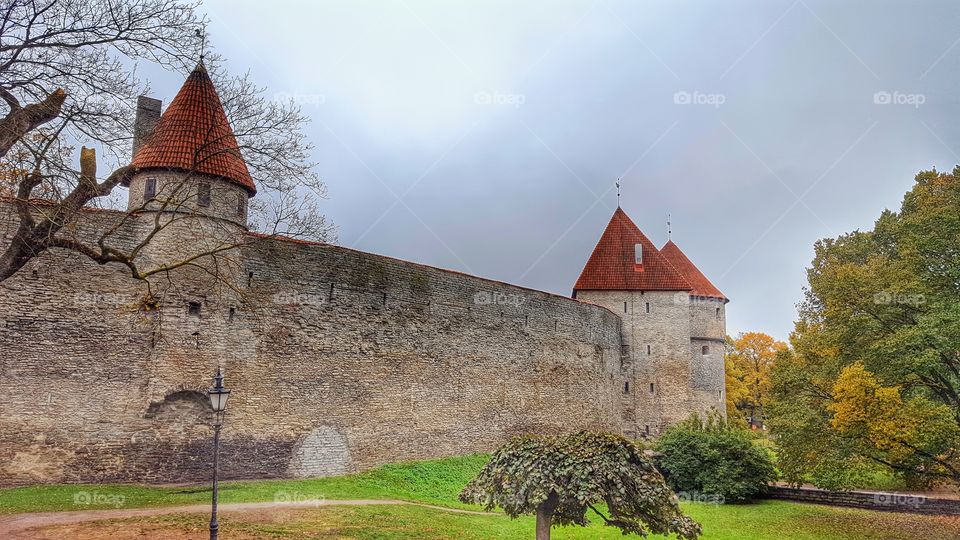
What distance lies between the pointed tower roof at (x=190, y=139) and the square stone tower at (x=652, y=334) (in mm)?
20383

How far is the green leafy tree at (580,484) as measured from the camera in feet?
29.7

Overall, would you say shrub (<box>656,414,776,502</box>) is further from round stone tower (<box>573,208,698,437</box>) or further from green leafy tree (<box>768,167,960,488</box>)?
round stone tower (<box>573,208,698,437</box>)

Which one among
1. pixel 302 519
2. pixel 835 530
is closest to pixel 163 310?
pixel 302 519

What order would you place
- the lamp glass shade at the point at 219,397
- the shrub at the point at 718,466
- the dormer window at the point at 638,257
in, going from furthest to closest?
the dormer window at the point at 638,257
the shrub at the point at 718,466
the lamp glass shade at the point at 219,397

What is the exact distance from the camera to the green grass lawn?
10773 millimetres

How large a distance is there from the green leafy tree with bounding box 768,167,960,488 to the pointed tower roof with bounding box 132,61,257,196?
618 inches

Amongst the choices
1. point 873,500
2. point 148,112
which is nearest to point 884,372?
point 873,500

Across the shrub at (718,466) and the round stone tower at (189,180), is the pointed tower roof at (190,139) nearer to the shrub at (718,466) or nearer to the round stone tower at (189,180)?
the round stone tower at (189,180)

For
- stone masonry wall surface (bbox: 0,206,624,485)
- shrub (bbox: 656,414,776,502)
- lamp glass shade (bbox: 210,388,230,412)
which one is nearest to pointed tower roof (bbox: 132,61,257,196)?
stone masonry wall surface (bbox: 0,206,624,485)

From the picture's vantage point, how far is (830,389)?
1797 centimetres

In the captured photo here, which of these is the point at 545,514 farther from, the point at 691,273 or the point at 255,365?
the point at 691,273

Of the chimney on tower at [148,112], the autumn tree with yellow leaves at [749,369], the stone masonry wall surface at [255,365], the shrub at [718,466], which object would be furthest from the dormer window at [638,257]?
the chimney on tower at [148,112]

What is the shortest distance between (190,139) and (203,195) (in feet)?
4.59

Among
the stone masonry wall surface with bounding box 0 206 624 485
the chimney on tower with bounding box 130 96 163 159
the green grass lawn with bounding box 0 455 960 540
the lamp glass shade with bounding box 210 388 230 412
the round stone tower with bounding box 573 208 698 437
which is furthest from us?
the round stone tower with bounding box 573 208 698 437
